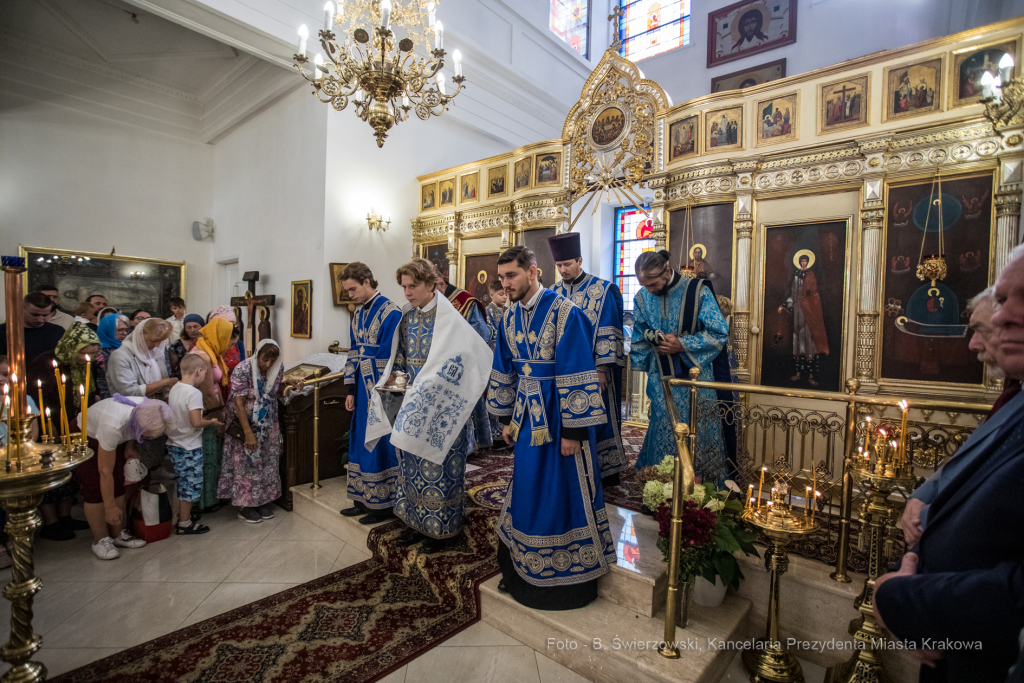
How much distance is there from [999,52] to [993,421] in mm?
5104

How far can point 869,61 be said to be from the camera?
16.6 feet

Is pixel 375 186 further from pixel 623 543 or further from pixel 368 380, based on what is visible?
pixel 623 543

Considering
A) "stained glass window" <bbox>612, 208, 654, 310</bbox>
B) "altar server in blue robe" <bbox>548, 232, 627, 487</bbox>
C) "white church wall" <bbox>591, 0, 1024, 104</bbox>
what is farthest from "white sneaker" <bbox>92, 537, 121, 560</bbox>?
"white church wall" <bbox>591, 0, 1024, 104</bbox>

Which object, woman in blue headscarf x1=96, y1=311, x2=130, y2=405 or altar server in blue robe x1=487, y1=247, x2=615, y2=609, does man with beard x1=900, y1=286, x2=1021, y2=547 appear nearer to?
altar server in blue robe x1=487, y1=247, x2=615, y2=609

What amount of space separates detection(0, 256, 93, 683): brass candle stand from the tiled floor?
1.82 ft

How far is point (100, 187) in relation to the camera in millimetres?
9289

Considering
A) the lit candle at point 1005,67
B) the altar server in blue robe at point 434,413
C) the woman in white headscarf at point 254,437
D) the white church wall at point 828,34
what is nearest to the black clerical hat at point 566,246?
the altar server in blue robe at point 434,413

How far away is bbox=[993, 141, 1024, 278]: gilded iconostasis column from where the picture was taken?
4.34 metres

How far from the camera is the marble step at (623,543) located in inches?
117

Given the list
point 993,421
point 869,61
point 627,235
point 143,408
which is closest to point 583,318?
point 993,421

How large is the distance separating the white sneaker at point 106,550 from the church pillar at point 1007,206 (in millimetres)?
8077

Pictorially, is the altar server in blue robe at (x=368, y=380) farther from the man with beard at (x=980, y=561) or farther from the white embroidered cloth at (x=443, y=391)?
the man with beard at (x=980, y=561)

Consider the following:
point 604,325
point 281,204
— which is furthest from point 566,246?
point 281,204

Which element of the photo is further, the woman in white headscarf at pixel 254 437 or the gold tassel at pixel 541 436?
the woman in white headscarf at pixel 254 437
